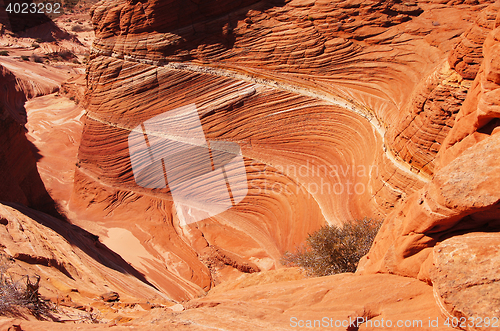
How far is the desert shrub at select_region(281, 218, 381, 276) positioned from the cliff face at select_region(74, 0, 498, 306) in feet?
5.93

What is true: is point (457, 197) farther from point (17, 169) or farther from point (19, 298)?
point (17, 169)

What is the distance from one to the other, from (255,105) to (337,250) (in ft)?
22.2

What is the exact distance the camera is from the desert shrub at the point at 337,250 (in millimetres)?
6301

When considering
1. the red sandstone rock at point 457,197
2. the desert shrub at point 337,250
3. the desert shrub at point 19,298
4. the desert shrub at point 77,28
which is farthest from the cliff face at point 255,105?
the desert shrub at point 77,28

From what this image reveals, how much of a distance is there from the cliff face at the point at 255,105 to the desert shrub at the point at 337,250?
1.81 meters

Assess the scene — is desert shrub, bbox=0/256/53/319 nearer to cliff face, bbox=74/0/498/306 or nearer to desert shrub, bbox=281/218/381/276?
desert shrub, bbox=281/218/381/276

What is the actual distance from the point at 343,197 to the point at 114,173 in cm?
918

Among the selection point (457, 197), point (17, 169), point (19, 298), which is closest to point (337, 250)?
point (457, 197)

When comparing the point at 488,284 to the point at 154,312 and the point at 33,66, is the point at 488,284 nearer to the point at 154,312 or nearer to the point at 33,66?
the point at 154,312

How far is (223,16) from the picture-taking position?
470 inches

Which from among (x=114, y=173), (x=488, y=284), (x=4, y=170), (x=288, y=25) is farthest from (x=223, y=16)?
(x=488, y=284)

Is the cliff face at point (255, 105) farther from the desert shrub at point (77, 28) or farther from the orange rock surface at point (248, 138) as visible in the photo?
the desert shrub at point (77, 28)

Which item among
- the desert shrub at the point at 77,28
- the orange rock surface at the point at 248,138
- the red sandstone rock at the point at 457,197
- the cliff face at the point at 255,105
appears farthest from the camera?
the desert shrub at the point at 77,28

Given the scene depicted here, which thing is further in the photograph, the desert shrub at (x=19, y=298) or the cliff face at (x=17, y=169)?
the cliff face at (x=17, y=169)
